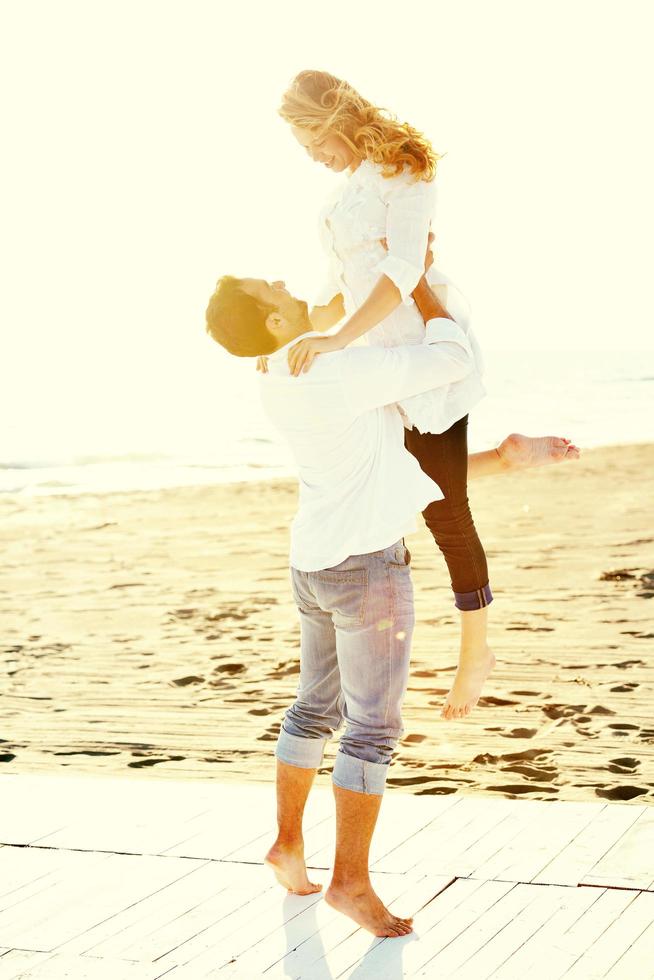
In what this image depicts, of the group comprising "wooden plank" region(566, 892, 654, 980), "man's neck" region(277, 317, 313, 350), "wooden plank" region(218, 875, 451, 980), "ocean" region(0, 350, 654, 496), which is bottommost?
"ocean" region(0, 350, 654, 496)

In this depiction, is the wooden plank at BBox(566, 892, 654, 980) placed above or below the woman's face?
below

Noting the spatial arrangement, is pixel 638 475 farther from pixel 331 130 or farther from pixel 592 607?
pixel 331 130

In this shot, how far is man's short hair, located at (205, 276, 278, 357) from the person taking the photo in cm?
309

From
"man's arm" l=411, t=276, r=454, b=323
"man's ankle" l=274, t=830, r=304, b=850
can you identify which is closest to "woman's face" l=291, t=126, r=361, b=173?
"man's arm" l=411, t=276, r=454, b=323

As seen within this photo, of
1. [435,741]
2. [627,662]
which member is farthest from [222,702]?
[627,662]

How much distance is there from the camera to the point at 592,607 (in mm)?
8711

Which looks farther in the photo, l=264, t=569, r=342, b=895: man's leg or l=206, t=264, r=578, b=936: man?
l=264, t=569, r=342, b=895: man's leg

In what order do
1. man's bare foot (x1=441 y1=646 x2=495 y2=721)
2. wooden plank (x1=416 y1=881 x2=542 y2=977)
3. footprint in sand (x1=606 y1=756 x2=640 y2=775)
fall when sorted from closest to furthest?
wooden plank (x1=416 y1=881 x2=542 y2=977) < man's bare foot (x1=441 y1=646 x2=495 y2=721) < footprint in sand (x1=606 y1=756 x2=640 y2=775)

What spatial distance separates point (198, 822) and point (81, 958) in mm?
949

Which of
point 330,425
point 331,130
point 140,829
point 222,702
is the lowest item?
point 222,702

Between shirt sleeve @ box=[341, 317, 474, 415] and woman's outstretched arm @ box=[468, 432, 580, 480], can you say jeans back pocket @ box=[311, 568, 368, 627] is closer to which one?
shirt sleeve @ box=[341, 317, 474, 415]

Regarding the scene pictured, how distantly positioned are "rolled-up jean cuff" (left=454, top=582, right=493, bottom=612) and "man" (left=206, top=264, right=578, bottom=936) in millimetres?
598

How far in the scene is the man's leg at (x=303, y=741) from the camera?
336 centimetres

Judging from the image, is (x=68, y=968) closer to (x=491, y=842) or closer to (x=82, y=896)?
(x=82, y=896)
